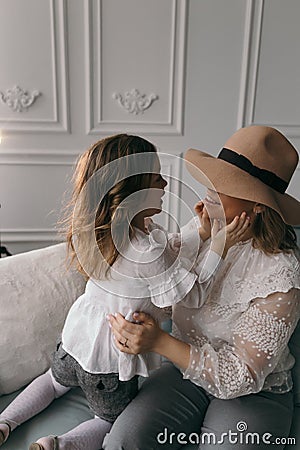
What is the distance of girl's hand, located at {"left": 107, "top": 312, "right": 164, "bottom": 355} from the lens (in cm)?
96

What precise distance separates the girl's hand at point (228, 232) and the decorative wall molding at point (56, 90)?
3.86 feet

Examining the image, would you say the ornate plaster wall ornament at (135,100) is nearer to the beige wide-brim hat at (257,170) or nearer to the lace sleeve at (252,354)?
the beige wide-brim hat at (257,170)

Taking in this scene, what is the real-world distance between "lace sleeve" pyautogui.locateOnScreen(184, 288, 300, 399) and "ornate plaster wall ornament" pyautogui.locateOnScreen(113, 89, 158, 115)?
48.3 inches

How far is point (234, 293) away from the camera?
1.08m

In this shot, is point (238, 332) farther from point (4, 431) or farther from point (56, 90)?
point (56, 90)

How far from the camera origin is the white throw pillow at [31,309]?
49.8 inches

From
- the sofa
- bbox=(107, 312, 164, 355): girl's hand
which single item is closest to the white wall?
the sofa

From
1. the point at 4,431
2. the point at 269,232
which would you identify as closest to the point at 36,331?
the point at 4,431

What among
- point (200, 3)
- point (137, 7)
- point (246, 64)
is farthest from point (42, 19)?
point (246, 64)

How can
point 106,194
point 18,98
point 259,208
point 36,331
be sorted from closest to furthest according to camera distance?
point 106,194, point 259,208, point 36,331, point 18,98

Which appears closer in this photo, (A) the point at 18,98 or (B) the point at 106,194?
(B) the point at 106,194

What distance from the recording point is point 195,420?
43.5 inches

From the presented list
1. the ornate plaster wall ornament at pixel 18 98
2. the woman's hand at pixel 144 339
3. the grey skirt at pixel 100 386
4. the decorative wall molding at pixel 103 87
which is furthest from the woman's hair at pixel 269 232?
the ornate plaster wall ornament at pixel 18 98

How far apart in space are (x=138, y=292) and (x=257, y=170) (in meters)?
0.33
